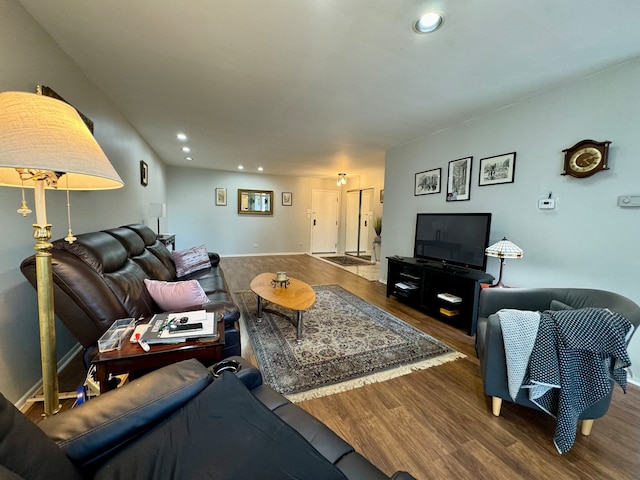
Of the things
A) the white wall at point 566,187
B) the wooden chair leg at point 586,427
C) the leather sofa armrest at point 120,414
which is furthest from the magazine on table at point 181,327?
the white wall at point 566,187

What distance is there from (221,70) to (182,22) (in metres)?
0.52

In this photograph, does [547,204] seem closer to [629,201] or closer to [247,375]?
[629,201]

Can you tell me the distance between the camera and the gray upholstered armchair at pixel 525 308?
1320 mm

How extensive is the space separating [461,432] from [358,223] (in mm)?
6682

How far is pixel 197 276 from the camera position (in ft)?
9.60

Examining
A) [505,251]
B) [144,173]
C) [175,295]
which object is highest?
[144,173]

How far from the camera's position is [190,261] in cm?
312

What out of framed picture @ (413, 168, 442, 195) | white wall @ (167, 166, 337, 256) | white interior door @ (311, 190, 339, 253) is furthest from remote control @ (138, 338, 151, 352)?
white interior door @ (311, 190, 339, 253)

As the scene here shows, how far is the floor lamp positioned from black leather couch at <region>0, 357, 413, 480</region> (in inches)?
23.7

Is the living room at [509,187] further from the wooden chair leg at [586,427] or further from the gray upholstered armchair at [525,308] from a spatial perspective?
A: the wooden chair leg at [586,427]

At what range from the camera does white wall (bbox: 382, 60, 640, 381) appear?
6.26 ft

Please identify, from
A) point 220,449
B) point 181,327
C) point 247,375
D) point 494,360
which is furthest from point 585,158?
point 181,327

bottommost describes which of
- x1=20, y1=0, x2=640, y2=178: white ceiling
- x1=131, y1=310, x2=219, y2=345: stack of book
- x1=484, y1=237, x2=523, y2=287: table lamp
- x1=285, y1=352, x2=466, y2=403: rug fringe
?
x1=285, y1=352, x2=466, y2=403: rug fringe

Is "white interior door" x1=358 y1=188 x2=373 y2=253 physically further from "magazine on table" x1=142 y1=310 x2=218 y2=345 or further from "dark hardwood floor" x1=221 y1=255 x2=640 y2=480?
"magazine on table" x1=142 y1=310 x2=218 y2=345
